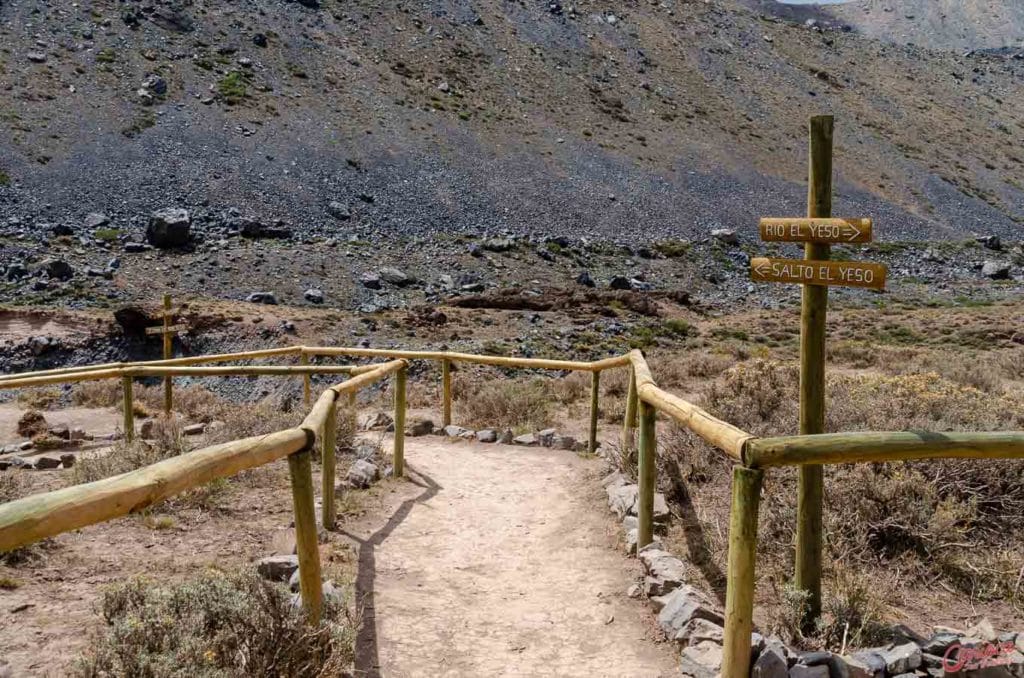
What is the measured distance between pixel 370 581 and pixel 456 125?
3417 centimetres

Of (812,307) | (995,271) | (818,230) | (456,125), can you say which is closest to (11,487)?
(812,307)

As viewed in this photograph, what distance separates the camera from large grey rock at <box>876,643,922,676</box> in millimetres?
3207

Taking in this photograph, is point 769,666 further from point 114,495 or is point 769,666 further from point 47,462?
point 47,462

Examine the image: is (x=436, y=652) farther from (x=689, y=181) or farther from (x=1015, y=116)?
(x=1015, y=116)

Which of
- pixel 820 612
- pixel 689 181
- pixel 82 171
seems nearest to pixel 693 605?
pixel 820 612

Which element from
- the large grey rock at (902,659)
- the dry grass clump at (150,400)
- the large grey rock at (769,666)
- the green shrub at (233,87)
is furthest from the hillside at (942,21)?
the large grey rock at (769,666)

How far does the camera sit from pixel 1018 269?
32.4 m

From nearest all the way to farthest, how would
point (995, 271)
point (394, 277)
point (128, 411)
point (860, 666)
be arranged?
point (860, 666) < point (128, 411) < point (394, 277) < point (995, 271)

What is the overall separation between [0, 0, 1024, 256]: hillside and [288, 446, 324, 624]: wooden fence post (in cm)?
2241

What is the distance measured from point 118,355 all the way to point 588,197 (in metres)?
21.4

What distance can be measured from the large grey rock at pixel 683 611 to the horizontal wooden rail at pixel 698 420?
27.3 inches

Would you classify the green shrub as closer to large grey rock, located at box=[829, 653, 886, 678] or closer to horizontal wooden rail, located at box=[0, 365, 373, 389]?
horizontal wooden rail, located at box=[0, 365, 373, 389]

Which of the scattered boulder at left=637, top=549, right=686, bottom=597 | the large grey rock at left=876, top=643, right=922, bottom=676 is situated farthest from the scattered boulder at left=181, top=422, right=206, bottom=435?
the large grey rock at left=876, top=643, right=922, bottom=676

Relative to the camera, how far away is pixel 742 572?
2857 mm
